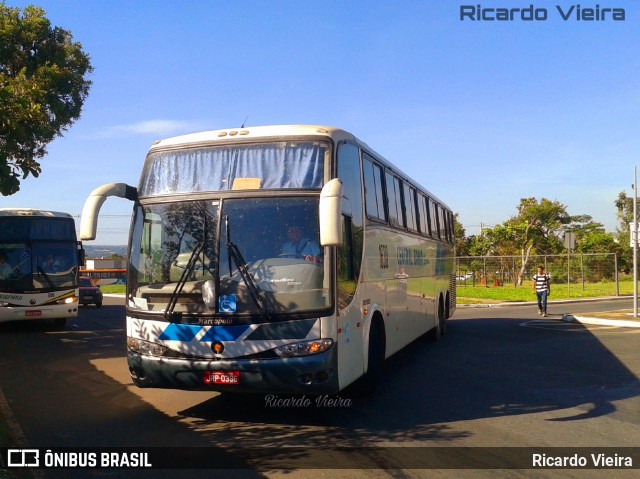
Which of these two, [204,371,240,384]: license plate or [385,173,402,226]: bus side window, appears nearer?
[204,371,240,384]: license plate

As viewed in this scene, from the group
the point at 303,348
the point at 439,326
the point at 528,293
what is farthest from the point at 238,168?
the point at 528,293

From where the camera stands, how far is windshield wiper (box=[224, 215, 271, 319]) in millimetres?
7559

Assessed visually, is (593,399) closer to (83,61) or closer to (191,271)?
(191,271)

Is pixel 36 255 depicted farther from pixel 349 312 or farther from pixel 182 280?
pixel 349 312

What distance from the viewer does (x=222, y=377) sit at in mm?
7633

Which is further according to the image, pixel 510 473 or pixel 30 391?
pixel 30 391

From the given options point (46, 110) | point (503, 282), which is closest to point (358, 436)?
point (46, 110)

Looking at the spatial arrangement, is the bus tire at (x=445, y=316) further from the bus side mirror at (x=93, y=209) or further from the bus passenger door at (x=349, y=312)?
the bus side mirror at (x=93, y=209)

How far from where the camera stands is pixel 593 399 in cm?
937

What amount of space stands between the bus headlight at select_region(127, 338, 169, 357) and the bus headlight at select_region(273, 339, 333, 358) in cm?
141

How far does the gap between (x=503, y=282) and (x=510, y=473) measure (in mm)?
40001

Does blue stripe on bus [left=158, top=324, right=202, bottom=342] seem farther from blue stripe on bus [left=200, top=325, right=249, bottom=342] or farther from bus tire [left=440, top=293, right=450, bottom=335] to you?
bus tire [left=440, top=293, right=450, bottom=335]

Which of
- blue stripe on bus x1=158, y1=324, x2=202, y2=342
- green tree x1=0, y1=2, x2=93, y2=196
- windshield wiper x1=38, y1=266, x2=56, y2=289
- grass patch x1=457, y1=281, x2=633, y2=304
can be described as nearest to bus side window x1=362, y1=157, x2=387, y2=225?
blue stripe on bus x1=158, y1=324, x2=202, y2=342

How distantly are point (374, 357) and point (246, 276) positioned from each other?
8.94ft
